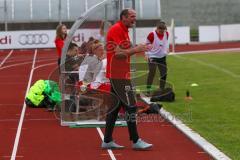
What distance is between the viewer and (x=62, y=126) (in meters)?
12.5

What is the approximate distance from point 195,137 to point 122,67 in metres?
1.74

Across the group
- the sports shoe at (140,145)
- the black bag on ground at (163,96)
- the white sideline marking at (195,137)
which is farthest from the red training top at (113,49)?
the black bag on ground at (163,96)

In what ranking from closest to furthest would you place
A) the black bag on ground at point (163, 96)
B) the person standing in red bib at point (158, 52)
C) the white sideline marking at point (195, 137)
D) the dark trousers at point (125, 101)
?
the white sideline marking at point (195, 137) < the dark trousers at point (125, 101) < the black bag on ground at point (163, 96) < the person standing in red bib at point (158, 52)

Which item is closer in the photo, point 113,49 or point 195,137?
point 113,49

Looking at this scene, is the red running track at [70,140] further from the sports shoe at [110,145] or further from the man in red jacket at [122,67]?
the man in red jacket at [122,67]

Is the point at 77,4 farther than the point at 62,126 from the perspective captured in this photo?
Yes

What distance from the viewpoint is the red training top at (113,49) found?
9.59 metres

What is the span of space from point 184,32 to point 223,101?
3400cm

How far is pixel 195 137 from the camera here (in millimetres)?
10539

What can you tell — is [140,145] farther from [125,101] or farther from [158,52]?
[158,52]

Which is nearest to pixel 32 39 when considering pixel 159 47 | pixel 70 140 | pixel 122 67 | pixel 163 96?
pixel 159 47

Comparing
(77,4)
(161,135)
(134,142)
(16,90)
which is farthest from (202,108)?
(77,4)

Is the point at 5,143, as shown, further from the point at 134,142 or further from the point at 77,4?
the point at 77,4

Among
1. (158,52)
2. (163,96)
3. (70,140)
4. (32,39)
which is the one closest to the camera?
(70,140)
